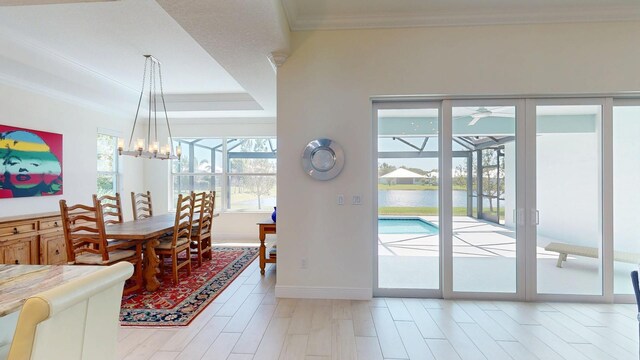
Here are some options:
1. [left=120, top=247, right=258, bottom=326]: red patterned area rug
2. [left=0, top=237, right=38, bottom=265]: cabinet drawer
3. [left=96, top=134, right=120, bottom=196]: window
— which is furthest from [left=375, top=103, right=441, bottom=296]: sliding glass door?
[left=96, top=134, right=120, bottom=196]: window

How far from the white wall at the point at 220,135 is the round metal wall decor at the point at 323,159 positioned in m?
3.47

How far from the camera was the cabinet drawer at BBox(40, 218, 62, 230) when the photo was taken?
3897 millimetres

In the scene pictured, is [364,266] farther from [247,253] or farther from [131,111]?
[131,111]

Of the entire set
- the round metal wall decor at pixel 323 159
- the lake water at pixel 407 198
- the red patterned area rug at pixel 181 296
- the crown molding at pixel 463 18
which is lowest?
the red patterned area rug at pixel 181 296

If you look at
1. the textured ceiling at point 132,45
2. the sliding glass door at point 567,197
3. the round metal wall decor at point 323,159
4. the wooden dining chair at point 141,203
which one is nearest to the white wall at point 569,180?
the sliding glass door at point 567,197

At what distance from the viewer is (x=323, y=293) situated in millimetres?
3160

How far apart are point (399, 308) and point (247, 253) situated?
3.00 metres

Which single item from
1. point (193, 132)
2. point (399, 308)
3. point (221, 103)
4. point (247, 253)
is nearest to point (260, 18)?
point (399, 308)

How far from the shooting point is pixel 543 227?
316 cm

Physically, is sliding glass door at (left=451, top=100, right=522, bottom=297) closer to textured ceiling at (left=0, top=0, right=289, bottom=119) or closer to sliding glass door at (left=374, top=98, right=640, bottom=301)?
sliding glass door at (left=374, top=98, right=640, bottom=301)

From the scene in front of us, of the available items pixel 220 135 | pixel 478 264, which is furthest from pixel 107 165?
pixel 478 264

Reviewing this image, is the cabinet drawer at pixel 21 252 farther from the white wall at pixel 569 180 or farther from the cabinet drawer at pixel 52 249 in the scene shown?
the white wall at pixel 569 180

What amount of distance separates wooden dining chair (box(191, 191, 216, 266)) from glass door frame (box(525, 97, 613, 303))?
423cm

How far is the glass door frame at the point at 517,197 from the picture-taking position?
3.14 meters
